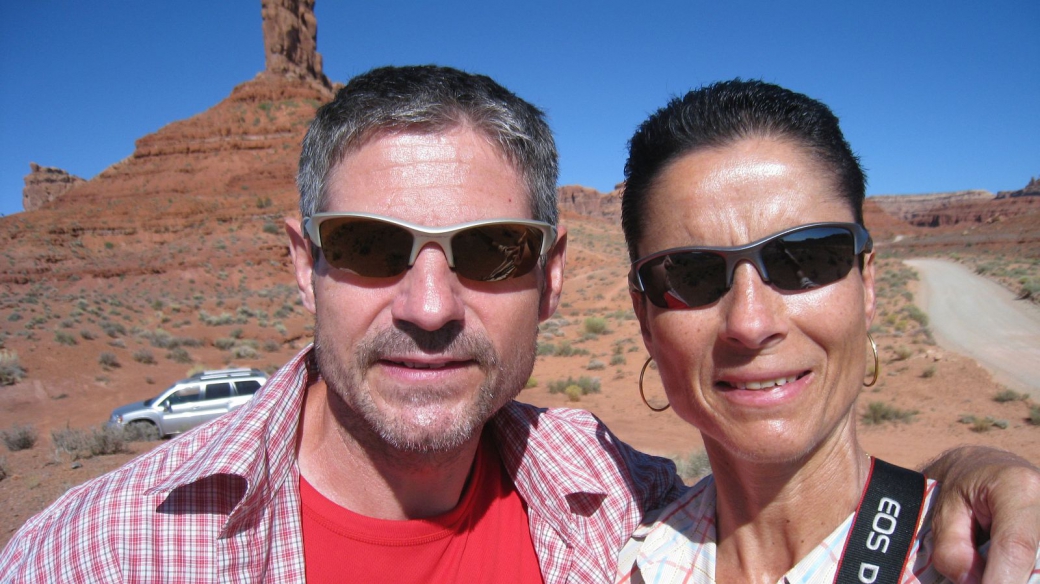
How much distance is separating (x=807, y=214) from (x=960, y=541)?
0.92 m

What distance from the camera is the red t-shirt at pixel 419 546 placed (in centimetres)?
196

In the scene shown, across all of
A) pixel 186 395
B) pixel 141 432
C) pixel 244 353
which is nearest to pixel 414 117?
pixel 141 432

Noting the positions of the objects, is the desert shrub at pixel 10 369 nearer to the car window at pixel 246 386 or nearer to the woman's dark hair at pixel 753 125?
the car window at pixel 246 386

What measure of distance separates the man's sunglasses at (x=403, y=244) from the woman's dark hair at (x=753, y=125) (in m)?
0.57

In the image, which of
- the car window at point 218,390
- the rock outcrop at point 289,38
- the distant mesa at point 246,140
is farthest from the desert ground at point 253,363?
the rock outcrop at point 289,38

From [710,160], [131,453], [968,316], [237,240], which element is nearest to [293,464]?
[710,160]

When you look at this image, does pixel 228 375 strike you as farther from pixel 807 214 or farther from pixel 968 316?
pixel 968 316

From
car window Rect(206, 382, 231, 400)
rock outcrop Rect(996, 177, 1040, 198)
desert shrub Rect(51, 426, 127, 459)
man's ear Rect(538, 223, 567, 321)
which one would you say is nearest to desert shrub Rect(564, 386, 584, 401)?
car window Rect(206, 382, 231, 400)

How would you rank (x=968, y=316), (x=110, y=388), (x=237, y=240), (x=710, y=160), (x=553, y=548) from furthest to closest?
(x=237, y=240), (x=968, y=316), (x=110, y=388), (x=553, y=548), (x=710, y=160)

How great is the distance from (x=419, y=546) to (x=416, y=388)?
611 mm

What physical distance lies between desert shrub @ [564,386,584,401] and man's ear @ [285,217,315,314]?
513 inches

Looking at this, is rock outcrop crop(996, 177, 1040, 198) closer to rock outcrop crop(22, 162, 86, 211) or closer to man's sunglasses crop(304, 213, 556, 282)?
man's sunglasses crop(304, 213, 556, 282)

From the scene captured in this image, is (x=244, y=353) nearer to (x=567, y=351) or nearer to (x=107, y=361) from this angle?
(x=107, y=361)

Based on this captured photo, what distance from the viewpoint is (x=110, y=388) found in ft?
51.5
